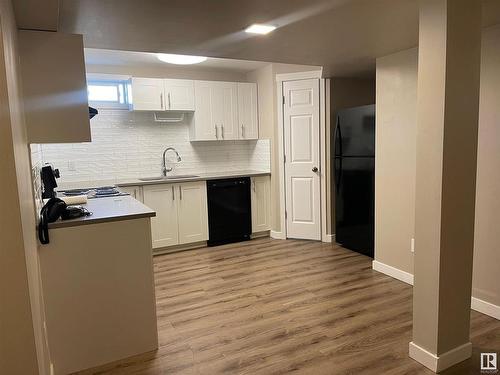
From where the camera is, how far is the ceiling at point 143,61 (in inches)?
159

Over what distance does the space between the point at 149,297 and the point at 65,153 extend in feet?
9.40

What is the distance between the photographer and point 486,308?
271 cm

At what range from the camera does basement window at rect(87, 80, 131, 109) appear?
4551 mm

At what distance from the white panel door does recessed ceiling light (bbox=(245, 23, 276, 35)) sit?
2216 mm

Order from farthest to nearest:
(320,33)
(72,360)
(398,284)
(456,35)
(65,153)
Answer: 1. (65,153)
2. (398,284)
3. (320,33)
4. (72,360)
5. (456,35)

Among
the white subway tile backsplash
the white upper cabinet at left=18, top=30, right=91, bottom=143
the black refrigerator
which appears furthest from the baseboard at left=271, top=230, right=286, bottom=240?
the white upper cabinet at left=18, top=30, right=91, bottom=143

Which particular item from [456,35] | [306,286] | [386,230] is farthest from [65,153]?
[456,35]

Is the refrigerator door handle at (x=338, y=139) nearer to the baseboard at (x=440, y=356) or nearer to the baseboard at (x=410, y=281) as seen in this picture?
the baseboard at (x=410, y=281)

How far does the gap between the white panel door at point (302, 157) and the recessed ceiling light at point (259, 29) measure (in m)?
2.22

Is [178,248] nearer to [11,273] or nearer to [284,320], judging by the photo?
[284,320]

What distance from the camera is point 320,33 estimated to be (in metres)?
2.59

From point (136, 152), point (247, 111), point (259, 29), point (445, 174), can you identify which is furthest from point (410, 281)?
point (136, 152)

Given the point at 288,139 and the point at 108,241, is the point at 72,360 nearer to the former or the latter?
the point at 108,241

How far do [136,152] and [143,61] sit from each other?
119cm
